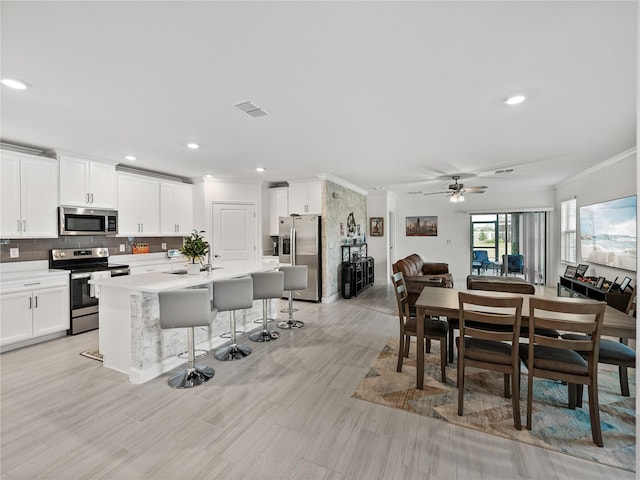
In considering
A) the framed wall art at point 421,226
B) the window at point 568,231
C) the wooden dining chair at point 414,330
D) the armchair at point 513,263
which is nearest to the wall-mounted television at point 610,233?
the window at point 568,231

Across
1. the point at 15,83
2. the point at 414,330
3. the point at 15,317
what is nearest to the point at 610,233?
the point at 414,330

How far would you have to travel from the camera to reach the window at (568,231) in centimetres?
645

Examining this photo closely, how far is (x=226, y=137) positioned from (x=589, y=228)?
6.35 metres

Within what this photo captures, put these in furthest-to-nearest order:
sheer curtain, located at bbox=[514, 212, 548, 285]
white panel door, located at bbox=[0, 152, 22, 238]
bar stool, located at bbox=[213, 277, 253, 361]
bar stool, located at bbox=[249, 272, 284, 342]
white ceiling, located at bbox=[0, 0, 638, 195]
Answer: sheer curtain, located at bbox=[514, 212, 548, 285], bar stool, located at bbox=[249, 272, 284, 342], white panel door, located at bbox=[0, 152, 22, 238], bar stool, located at bbox=[213, 277, 253, 361], white ceiling, located at bbox=[0, 0, 638, 195]

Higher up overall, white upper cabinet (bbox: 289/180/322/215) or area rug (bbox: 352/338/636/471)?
white upper cabinet (bbox: 289/180/322/215)

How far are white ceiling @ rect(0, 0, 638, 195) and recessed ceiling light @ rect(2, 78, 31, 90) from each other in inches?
2.2

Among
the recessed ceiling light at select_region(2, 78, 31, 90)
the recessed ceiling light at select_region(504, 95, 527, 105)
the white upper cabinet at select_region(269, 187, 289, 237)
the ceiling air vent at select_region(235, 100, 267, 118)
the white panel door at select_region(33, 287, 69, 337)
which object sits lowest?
the white panel door at select_region(33, 287, 69, 337)

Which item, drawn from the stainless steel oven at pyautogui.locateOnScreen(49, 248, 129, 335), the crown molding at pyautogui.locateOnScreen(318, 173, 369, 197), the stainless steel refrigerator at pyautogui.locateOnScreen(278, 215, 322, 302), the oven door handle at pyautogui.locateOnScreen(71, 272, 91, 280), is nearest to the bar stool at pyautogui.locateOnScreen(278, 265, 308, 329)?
the stainless steel refrigerator at pyautogui.locateOnScreen(278, 215, 322, 302)

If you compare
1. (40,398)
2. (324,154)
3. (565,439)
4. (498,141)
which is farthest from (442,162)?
(40,398)

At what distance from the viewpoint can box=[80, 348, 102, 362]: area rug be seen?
3.43 metres

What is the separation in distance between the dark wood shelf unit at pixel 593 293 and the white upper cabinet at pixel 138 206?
6.95m

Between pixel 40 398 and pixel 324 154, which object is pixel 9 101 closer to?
pixel 40 398

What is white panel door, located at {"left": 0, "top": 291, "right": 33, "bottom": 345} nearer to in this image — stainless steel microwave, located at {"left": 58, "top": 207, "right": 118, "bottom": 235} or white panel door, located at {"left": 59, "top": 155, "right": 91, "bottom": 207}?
stainless steel microwave, located at {"left": 58, "top": 207, "right": 118, "bottom": 235}

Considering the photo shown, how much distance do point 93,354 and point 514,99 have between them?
519 centimetres
